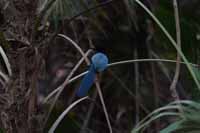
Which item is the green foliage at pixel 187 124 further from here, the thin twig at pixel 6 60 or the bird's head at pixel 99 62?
the thin twig at pixel 6 60

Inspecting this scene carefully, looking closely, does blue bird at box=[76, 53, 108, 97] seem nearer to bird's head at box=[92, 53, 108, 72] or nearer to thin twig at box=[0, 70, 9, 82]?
bird's head at box=[92, 53, 108, 72]

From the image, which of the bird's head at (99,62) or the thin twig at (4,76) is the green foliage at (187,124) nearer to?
the bird's head at (99,62)

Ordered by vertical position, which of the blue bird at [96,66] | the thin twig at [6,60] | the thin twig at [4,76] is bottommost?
the blue bird at [96,66]

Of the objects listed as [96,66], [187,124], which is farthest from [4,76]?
[187,124]

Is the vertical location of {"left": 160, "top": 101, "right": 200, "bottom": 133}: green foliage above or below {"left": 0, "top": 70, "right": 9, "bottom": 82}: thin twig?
below

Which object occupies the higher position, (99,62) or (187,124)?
(99,62)

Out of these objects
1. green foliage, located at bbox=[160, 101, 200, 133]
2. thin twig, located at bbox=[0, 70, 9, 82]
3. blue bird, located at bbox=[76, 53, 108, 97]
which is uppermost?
thin twig, located at bbox=[0, 70, 9, 82]

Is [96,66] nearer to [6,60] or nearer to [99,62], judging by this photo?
[99,62]

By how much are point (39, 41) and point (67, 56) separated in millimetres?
958

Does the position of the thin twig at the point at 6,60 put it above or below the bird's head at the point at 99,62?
above

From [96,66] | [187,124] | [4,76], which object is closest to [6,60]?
[4,76]

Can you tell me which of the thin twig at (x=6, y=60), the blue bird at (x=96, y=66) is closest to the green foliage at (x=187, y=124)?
the blue bird at (x=96, y=66)

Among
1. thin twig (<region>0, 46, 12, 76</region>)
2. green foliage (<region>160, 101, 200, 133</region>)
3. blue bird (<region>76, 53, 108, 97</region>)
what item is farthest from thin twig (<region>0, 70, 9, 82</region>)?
green foliage (<region>160, 101, 200, 133</region>)

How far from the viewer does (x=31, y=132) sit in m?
1.06
